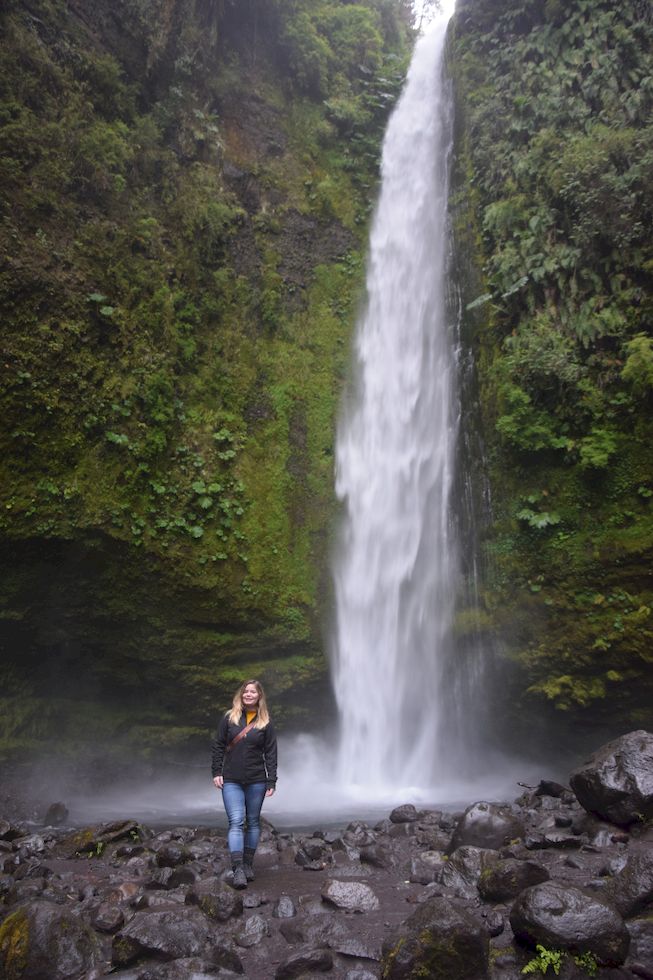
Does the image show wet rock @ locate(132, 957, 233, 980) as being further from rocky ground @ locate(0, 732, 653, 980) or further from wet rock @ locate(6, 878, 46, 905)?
wet rock @ locate(6, 878, 46, 905)

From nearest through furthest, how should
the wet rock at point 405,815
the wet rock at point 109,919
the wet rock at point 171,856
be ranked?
1. the wet rock at point 109,919
2. the wet rock at point 171,856
3. the wet rock at point 405,815

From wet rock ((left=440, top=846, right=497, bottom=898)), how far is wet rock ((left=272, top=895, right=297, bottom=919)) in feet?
3.75

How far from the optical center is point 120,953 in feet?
11.4

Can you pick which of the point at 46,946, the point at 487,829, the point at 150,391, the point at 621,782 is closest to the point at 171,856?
the point at 46,946

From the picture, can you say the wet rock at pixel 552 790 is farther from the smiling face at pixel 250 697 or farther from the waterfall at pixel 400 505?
the smiling face at pixel 250 697

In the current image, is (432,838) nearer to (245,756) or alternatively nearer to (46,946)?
(245,756)

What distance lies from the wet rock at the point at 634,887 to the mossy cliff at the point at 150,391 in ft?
19.6

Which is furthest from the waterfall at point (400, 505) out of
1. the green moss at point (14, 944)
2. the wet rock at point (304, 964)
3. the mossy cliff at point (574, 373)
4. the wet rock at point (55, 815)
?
the green moss at point (14, 944)

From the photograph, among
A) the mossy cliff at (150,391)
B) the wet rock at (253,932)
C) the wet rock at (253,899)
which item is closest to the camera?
the wet rock at (253,932)

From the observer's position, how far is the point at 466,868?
4625 mm

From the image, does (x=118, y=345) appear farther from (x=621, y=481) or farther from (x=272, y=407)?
(x=621, y=481)

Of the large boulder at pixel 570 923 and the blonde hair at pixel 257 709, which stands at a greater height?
the blonde hair at pixel 257 709

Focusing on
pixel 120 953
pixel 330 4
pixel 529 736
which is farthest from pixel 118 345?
pixel 330 4

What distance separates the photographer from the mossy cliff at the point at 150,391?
813 cm
